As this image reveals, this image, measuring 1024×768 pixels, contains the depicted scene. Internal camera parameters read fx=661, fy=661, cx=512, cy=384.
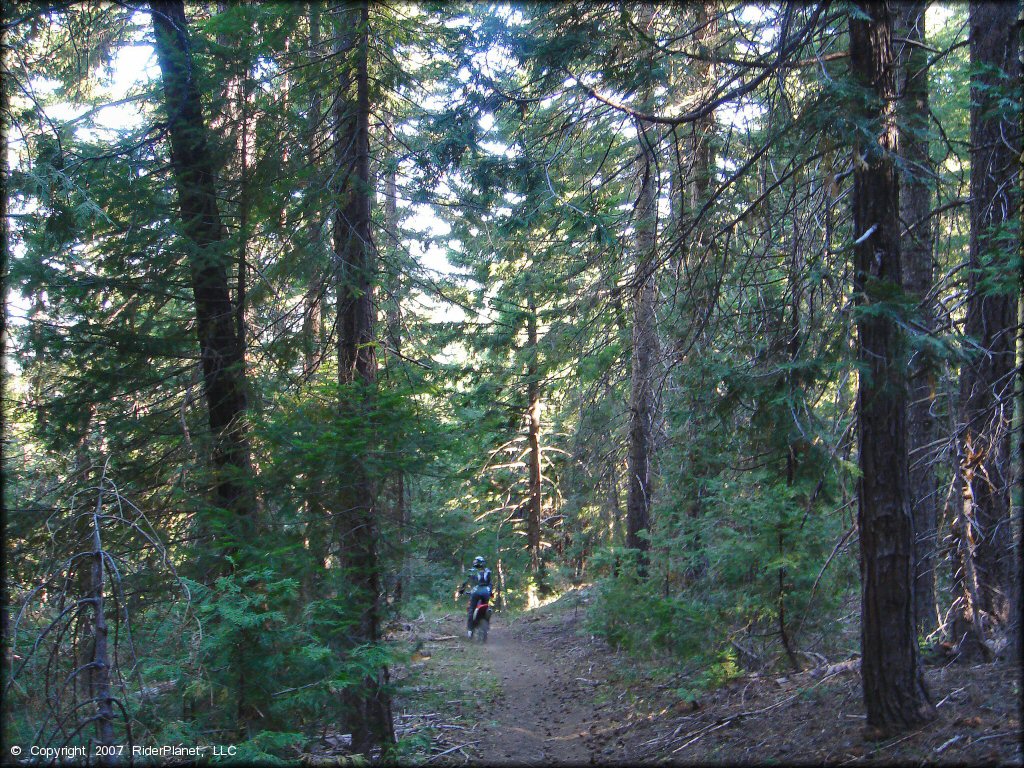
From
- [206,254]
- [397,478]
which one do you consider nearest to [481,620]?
[397,478]

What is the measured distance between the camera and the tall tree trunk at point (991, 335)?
6.01 m

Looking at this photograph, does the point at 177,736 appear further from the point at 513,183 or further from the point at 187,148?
the point at 187,148

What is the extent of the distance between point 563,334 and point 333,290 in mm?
3383

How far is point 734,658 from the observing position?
838 cm

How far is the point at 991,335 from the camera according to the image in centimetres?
626

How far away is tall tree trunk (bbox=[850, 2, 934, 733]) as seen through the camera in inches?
200

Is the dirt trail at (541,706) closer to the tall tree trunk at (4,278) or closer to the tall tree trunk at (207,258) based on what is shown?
the tall tree trunk at (207,258)

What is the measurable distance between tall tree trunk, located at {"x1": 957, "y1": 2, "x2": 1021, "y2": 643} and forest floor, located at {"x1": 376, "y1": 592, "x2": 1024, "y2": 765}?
104 cm

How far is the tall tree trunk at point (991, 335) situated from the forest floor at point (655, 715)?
1.04m

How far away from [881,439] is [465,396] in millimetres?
6995

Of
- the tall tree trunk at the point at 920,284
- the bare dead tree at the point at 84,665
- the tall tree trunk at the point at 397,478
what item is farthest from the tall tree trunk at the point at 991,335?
the bare dead tree at the point at 84,665

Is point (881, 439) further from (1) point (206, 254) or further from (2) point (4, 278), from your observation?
(2) point (4, 278)

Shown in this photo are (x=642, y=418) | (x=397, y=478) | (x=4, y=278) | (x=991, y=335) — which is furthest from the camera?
(x=642, y=418)

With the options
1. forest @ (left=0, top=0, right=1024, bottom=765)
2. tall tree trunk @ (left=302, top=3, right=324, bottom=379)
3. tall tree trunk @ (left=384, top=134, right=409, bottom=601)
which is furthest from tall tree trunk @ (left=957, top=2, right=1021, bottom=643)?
tall tree trunk @ (left=302, top=3, right=324, bottom=379)
